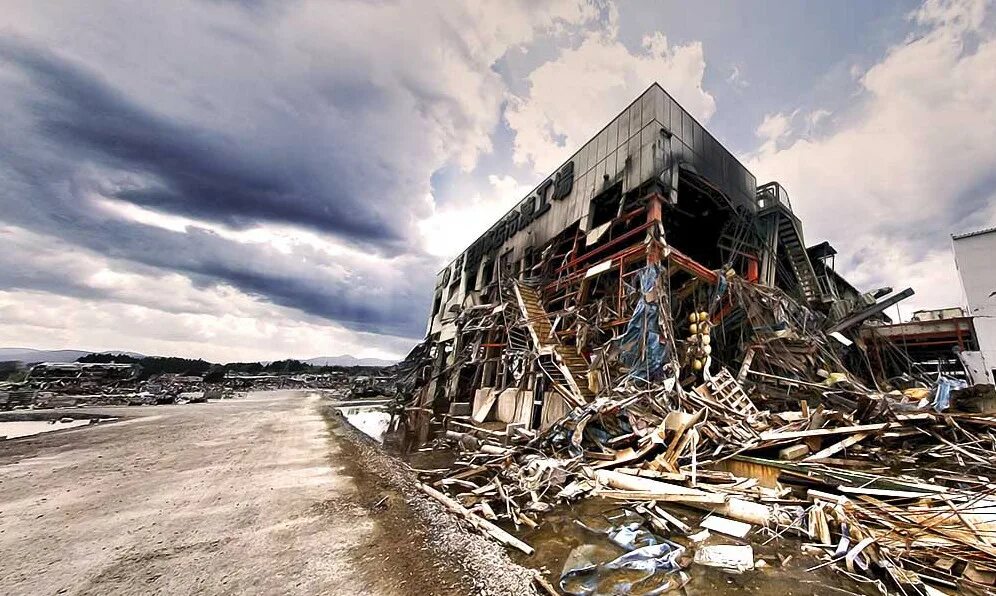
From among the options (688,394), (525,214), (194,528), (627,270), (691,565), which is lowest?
(194,528)

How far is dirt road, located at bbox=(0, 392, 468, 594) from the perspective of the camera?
3.88 m

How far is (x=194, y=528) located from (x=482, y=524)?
14.3 ft

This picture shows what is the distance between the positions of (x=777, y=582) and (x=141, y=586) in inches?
267

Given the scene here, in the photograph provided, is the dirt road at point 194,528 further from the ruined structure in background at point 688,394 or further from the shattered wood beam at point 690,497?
the shattered wood beam at point 690,497

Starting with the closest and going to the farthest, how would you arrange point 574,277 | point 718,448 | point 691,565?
point 691,565 < point 718,448 < point 574,277

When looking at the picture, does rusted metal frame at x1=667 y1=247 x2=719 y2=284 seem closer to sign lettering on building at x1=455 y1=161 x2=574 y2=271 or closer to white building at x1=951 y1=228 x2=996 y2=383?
sign lettering on building at x1=455 y1=161 x2=574 y2=271

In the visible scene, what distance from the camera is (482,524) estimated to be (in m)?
5.34

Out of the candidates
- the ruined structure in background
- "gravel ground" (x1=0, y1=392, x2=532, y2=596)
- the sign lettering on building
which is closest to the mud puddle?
"gravel ground" (x1=0, y1=392, x2=532, y2=596)

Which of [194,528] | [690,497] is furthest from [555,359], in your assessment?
[194,528]

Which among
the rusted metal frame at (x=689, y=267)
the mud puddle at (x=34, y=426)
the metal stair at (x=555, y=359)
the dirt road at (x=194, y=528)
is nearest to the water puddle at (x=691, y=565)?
the dirt road at (x=194, y=528)

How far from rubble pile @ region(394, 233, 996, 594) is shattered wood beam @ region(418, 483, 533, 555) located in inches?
1.5

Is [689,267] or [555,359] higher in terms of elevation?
[689,267]

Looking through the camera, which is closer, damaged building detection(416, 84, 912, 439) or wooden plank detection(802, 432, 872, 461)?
wooden plank detection(802, 432, 872, 461)

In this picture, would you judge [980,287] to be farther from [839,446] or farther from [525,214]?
[525,214]
